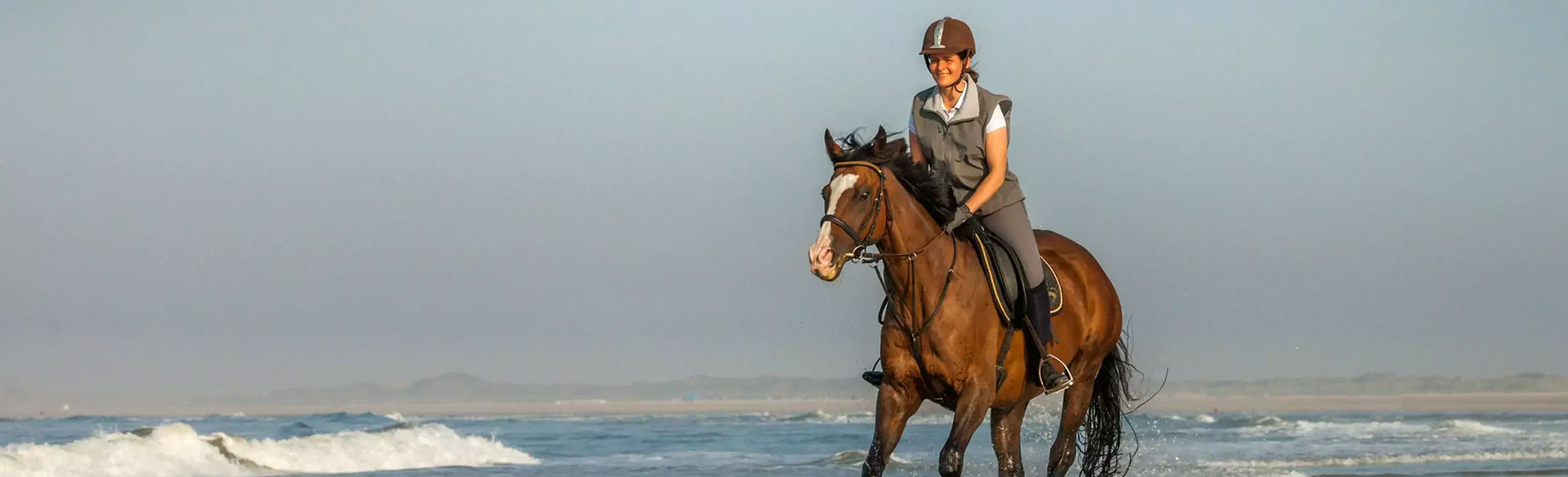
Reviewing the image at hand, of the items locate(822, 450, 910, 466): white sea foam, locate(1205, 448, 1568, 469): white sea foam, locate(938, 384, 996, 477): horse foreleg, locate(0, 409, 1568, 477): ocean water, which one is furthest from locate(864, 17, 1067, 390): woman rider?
locate(822, 450, 910, 466): white sea foam

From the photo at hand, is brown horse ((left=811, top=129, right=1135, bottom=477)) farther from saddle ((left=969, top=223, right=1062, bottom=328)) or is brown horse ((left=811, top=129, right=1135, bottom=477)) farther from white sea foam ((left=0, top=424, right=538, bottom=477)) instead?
white sea foam ((left=0, top=424, right=538, bottom=477))

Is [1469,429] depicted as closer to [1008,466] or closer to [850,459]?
[850,459]

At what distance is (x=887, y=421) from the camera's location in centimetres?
721

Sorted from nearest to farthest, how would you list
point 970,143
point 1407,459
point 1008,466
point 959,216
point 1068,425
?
point 959,216
point 970,143
point 1008,466
point 1068,425
point 1407,459

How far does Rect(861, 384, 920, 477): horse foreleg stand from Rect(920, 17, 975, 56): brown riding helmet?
4.74ft

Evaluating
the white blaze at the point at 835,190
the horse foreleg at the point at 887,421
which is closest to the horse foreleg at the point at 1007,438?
the horse foreleg at the point at 887,421

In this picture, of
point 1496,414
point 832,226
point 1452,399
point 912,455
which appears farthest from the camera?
point 1452,399

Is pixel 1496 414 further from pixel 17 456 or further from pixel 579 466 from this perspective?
pixel 17 456

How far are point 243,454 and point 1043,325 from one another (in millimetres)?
12653

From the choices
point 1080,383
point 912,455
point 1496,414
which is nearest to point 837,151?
point 1080,383

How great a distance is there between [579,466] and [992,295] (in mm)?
10751

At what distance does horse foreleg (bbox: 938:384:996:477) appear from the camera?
712cm

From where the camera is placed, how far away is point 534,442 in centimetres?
2219

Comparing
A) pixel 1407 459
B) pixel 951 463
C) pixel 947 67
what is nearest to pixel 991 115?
pixel 947 67
